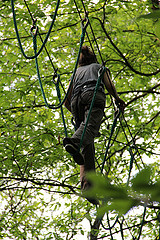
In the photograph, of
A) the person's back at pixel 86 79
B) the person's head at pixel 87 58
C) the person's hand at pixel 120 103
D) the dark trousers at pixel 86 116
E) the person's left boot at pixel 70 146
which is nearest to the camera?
the person's left boot at pixel 70 146

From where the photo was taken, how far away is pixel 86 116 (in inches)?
110

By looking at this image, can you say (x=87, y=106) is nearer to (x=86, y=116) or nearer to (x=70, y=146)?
(x=86, y=116)

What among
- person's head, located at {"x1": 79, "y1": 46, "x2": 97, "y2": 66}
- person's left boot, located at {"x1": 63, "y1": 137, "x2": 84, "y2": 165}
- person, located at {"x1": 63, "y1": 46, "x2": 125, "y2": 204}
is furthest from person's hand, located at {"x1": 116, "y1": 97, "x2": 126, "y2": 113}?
person's left boot, located at {"x1": 63, "y1": 137, "x2": 84, "y2": 165}

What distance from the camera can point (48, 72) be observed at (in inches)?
252

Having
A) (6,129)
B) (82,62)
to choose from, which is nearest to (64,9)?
(6,129)

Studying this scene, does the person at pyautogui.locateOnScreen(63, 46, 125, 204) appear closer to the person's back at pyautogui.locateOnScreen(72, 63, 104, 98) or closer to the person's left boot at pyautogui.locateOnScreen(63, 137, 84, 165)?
the person's back at pyautogui.locateOnScreen(72, 63, 104, 98)

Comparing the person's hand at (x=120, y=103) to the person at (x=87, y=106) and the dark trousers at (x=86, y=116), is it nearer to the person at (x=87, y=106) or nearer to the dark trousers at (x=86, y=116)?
the person at (x=87, y=106)

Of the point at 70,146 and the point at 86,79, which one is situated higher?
the point at 86,79

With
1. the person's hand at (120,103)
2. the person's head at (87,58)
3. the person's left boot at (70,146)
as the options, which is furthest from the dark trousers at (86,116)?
the person's head at (87,58)

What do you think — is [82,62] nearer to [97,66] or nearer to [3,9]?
[97,66]

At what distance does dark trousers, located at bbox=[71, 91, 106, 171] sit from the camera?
267 cm

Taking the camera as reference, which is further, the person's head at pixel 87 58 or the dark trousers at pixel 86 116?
the person's head at pixel 87 58

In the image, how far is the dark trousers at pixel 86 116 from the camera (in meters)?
2.67

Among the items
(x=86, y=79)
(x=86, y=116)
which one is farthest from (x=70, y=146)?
(x=86, y=79)
